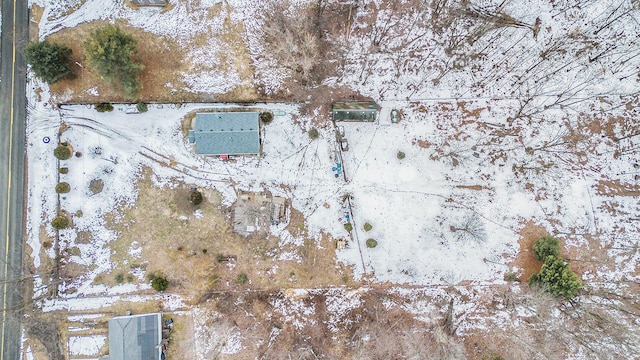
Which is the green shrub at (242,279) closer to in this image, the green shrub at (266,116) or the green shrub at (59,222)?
the green shrub at (266,116)

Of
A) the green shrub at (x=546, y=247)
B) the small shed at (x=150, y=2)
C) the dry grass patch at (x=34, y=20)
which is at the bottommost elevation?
the green shrub at (x=546, y=247)

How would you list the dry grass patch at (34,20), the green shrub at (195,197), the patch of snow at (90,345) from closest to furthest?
the dry grass patch at (34,20) < the green shrub at (195,197) < the patch of snow at (90,345)

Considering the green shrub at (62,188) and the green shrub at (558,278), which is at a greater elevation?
the green shrub at (62,188)


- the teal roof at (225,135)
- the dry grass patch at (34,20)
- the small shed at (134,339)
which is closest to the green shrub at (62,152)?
the dry grass patch at (34,20)

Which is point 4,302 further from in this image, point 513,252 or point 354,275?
point 513,252

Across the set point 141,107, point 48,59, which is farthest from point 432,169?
point 48,59

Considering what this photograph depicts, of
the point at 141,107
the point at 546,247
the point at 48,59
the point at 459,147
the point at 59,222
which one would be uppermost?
the point at 48,59

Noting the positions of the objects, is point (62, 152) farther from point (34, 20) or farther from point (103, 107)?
point (34, 20)
